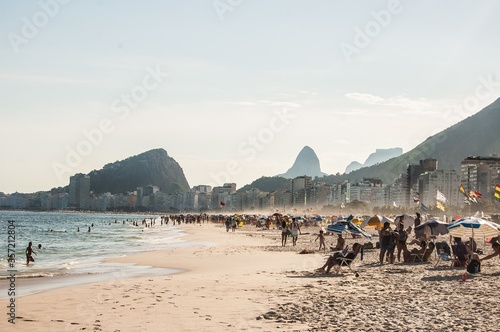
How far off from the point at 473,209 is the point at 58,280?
376ft

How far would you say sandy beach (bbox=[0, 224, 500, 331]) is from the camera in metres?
9.78

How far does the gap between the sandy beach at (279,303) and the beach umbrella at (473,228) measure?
3.74 ft

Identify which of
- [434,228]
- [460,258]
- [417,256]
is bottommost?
[417,256]

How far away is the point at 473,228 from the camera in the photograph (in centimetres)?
1788

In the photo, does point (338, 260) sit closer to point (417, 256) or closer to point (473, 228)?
point (473, 228)

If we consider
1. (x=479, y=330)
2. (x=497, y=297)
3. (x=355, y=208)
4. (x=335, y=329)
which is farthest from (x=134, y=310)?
(x=355, y=208)

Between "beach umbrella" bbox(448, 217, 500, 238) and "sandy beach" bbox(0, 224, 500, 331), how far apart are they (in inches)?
44.9

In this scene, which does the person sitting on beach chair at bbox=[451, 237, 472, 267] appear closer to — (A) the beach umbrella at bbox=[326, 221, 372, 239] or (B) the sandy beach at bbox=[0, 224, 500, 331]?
(B) the sandy beach at bbox=[0, 224, 500, 331]

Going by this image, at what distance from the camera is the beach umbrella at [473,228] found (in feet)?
58.6

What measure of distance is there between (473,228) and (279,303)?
8.74 m

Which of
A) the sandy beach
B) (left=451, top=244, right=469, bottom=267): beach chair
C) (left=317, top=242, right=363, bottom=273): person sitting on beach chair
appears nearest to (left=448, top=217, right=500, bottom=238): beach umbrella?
(left=451, top=244, right=469, bottom=267): beach chair

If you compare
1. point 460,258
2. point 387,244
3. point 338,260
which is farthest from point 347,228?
point 338,260

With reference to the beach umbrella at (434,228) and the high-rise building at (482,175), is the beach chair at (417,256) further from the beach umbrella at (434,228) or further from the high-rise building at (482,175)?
the high-rise building at (482,175)

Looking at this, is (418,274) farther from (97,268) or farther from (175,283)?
(97,268)
